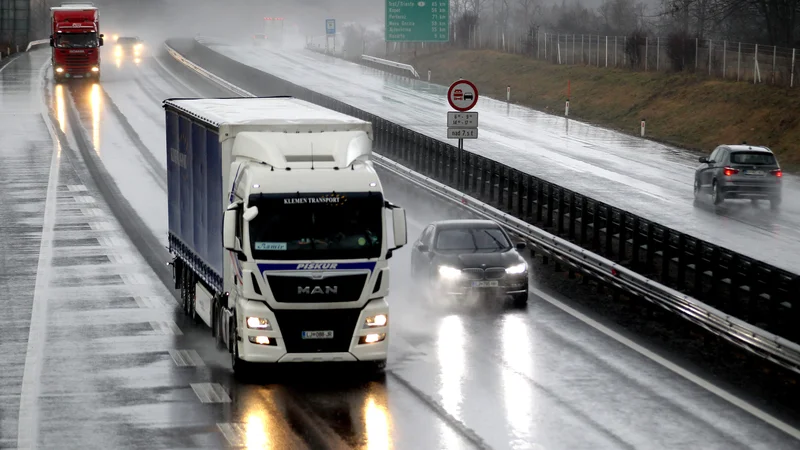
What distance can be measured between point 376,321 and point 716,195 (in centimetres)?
2179

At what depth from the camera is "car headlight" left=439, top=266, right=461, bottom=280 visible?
2283 centimetres

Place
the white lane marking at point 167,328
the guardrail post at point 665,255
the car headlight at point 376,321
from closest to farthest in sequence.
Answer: the car headlight at point 376,321 < the white lane marking at point 167,328 < the guardrail post at point 665,255

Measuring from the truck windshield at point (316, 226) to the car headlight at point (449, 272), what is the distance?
5.47 metres

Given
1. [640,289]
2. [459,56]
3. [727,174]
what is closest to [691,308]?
[640,289]

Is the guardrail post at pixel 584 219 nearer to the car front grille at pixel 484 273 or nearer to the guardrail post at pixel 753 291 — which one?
the car front grille at pixel 484 273

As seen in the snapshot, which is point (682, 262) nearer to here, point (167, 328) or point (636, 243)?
point (636, 243)

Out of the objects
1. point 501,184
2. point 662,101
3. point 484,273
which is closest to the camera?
point 484,273

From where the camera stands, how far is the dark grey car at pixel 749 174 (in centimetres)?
3622

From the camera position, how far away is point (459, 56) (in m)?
92.6

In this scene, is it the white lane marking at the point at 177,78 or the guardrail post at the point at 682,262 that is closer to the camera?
the guardrail post at the point at 682,262

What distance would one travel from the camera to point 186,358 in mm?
19406

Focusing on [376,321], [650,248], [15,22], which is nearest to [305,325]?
[376,321]

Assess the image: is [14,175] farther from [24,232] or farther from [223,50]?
[223,50]

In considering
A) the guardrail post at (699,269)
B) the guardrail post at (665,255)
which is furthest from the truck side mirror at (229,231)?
the guardrail post at (665,255)
